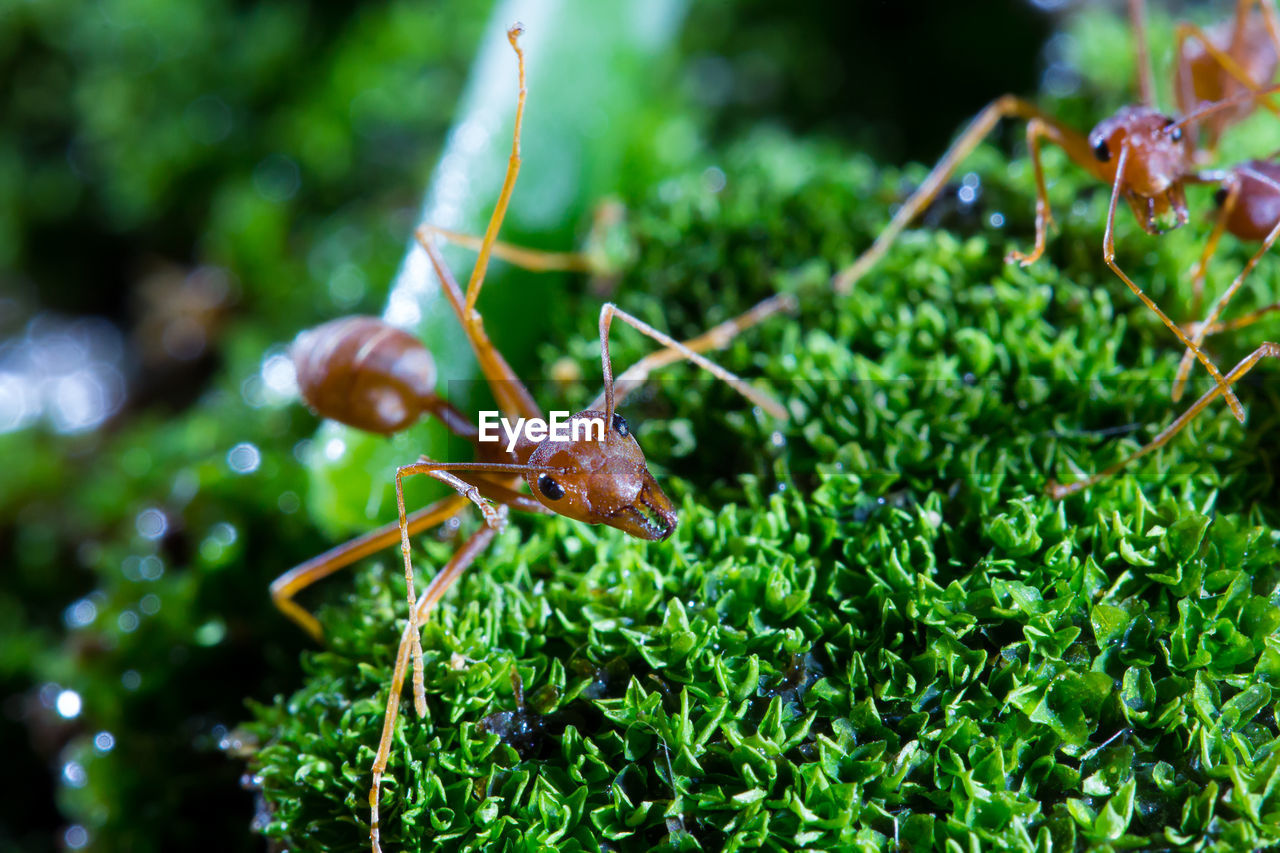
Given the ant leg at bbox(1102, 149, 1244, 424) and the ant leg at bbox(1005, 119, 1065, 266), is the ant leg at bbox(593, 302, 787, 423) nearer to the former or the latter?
the ant leg at bbox(1005, 119, 1065, 266)

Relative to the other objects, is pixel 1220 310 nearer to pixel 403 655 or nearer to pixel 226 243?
pixel 403 655

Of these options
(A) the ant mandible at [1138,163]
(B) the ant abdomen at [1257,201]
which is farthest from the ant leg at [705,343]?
(B) the ant abdomen at [1257,201]

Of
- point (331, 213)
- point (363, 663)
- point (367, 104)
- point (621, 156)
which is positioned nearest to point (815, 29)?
point (621, 156)

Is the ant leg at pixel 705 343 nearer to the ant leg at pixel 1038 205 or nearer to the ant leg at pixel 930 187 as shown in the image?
the ant leg at pixel 930 187

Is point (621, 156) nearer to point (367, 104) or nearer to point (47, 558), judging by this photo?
point (367, 104)

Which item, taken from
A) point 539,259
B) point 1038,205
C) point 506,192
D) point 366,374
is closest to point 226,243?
point 539,259

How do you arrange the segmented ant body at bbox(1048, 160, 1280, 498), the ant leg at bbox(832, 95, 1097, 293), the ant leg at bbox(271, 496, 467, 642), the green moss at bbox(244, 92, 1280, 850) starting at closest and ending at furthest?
the green moss at bbox(244, 92, 1280, 850) < the segmented ant body at bbox(1048, 160, 1280, 498) < the ant leg at bbox(271, 496, 467, 642) < the ant leg at bbox(832, 95, 1097, 293)

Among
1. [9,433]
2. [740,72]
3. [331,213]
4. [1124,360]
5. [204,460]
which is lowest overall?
[9,433]

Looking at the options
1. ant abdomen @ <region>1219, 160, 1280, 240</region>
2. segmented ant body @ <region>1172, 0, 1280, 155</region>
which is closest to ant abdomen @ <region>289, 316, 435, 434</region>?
ant abdomen @ <region>1219, 160, 1280, 240</region>
